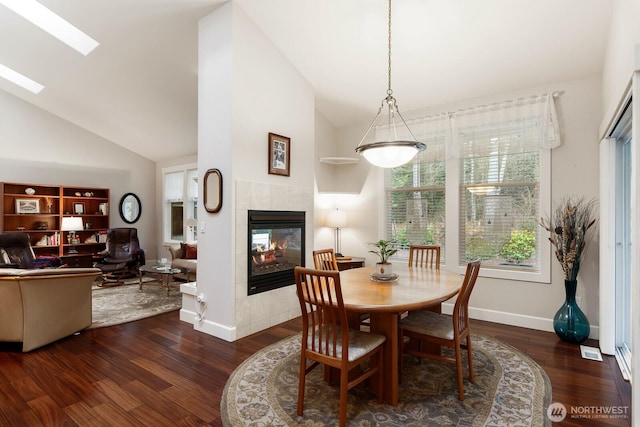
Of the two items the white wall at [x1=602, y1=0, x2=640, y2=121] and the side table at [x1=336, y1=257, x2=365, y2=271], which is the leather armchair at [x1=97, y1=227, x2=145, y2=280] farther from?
the white wall at [x1=602, y1=0, x2=640, y2=121]

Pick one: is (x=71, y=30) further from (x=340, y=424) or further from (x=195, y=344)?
(x=340, y=424)

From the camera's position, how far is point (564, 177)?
348 centimetres

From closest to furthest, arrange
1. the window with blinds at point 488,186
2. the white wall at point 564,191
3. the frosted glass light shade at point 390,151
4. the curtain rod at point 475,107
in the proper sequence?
the frosted glass light shade at point 390,151
the white wall at point 564,191
the curtain rod at point 475,107
the window with blinds at point 488,186

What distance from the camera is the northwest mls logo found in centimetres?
204

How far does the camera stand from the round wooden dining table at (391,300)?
200cm

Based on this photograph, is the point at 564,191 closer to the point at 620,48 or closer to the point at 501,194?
the point at 501,194

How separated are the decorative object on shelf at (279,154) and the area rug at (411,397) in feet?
6.60

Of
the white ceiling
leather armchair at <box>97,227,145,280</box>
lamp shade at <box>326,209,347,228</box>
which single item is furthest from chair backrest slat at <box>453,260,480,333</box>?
leather armchair at <box>97,227,145,280</box>

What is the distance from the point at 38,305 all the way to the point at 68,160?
4.47 m

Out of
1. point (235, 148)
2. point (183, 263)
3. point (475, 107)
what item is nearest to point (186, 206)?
point (183, 263)

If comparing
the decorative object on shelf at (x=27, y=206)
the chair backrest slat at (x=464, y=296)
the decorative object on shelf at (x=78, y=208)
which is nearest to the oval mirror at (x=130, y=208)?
the decorative object on shelf at (x=78, y=208)

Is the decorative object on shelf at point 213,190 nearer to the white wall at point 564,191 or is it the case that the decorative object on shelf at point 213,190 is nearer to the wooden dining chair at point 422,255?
the wooden dining chair at point 422,255

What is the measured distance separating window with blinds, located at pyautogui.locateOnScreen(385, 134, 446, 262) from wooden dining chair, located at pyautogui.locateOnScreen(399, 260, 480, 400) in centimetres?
196

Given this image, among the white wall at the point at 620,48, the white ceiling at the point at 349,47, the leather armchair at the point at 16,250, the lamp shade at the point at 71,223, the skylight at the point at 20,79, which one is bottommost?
the leather armchair at the point at 16,250
